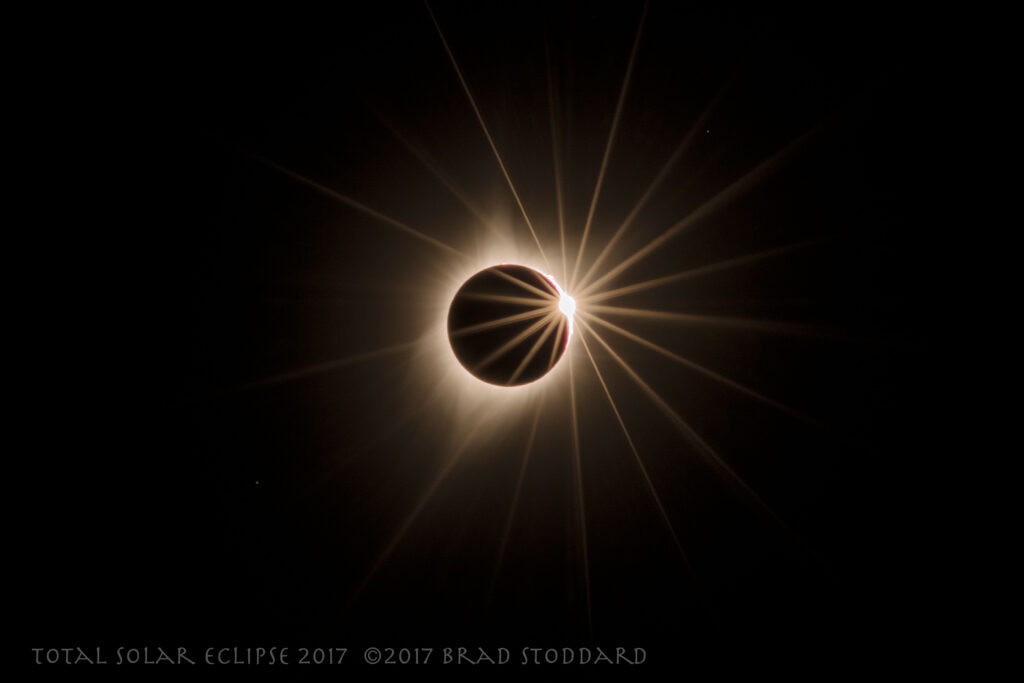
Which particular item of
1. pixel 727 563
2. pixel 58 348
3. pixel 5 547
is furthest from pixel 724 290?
pixel 5 547

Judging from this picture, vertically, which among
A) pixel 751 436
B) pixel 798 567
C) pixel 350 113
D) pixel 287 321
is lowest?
pixel 798 567

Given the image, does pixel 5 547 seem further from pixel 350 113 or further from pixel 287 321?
pixel 350 113

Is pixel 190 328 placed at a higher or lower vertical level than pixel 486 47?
lower

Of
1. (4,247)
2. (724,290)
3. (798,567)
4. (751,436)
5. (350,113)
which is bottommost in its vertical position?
(798,567)

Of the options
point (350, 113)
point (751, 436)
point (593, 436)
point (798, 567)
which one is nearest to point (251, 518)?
→ point (593, 436)

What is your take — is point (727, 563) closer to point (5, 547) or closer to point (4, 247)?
point (5, 547)

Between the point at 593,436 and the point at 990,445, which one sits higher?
the point at 593,436
